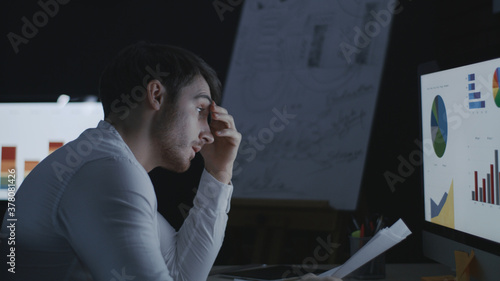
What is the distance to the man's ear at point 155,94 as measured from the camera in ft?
3.80

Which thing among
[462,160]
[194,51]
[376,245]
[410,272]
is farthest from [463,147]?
[194,51]

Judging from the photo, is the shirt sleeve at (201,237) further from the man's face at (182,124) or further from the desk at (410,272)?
the man's face at (182,124)

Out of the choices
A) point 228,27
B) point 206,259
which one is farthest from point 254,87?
point 206,259

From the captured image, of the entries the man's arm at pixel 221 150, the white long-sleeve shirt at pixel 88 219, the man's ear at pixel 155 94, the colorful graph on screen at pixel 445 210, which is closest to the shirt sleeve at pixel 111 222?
the white long-sleeve shirt at pixel 88 219

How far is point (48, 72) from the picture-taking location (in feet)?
7.94

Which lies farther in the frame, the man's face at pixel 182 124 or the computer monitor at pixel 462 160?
the man's face at pixel 182 124

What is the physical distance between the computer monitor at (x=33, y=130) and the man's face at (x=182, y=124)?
68 centimetres

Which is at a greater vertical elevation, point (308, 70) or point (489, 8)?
point (489, 8)

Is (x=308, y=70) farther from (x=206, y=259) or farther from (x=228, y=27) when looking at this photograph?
(x=206, y=259)

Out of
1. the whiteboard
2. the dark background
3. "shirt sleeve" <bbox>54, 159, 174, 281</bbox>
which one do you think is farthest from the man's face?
the dark background

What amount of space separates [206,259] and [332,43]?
117 centimetres

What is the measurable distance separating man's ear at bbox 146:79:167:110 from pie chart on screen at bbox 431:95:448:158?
0.62 m

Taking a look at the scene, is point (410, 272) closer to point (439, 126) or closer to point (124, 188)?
point (439, 126)

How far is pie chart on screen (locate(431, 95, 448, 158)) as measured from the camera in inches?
49.0
